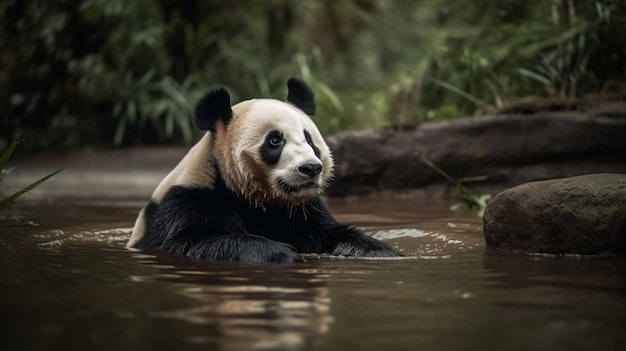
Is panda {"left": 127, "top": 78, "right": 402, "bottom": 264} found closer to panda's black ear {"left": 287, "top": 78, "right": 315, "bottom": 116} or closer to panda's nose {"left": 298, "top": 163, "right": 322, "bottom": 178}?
panda's nose {"left": 298, "top": 163, "right": 322, "bottom": 178}

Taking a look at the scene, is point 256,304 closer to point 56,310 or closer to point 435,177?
point 56,310

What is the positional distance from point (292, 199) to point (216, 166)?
482mm

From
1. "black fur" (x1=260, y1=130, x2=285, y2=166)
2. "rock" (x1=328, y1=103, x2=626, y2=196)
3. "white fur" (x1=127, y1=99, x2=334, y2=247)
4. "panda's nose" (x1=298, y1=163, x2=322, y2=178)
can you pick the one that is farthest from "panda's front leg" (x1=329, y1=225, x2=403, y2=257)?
"rock" (x1=328, y1=103, x2=626, y2=196)

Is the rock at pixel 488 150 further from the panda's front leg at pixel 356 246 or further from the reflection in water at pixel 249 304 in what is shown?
the reflection in water at pixel 249 304

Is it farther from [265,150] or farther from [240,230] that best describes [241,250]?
[265,150]

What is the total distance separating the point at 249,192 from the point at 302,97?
0.77 m

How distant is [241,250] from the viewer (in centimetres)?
408

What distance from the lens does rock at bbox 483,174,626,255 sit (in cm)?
418

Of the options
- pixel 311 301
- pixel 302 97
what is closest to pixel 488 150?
pixel 302 97

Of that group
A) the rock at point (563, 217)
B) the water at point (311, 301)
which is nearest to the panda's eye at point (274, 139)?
the water at point (311, 301)

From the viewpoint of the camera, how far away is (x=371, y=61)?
2523cm

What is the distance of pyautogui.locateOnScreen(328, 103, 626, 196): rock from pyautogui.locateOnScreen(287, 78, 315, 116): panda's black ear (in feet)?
9.45

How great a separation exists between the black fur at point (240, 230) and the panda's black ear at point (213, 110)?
0.31 metres

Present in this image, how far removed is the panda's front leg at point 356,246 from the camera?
14.2 feet
